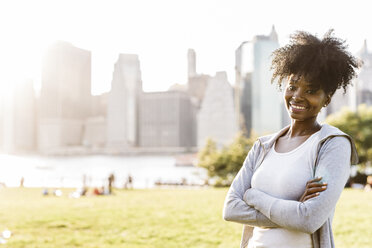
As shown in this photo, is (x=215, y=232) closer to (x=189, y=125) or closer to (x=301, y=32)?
(x=301, y=32)

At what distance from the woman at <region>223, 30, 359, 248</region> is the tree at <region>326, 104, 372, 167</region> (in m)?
39.3

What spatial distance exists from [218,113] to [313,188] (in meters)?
175

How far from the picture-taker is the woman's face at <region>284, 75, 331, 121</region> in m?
2.74

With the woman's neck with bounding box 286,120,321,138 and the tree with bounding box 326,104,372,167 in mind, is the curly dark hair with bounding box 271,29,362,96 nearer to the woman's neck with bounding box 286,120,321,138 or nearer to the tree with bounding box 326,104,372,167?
the woman's neck with bounding box 286,120,321,138

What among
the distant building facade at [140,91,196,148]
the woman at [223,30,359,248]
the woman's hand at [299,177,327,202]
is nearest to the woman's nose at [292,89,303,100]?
the woman at [223,30,359,248]

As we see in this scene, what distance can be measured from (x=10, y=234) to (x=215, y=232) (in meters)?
4.64

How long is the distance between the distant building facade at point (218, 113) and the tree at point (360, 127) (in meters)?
120

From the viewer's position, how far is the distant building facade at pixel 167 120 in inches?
6855

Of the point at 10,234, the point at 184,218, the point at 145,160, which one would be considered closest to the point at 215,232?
the point at 184,218

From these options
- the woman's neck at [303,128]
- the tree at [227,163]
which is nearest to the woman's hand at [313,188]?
the woman's neck at [303,128]

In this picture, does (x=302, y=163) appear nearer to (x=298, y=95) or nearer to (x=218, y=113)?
(x=298, y=95)

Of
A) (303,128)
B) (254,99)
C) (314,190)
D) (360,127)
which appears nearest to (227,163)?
(360,127)

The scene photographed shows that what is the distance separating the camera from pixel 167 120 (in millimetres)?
177875

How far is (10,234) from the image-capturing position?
9523mm
